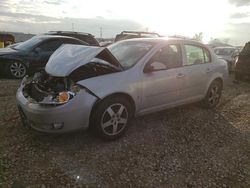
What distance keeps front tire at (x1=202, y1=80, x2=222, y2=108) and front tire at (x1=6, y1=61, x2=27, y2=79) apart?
5.91 m

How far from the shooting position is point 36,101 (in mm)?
4230

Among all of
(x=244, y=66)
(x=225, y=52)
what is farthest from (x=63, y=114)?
(x=225, y=52)

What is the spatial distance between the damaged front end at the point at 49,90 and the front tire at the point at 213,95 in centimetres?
336

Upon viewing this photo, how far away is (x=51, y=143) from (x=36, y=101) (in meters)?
0.70

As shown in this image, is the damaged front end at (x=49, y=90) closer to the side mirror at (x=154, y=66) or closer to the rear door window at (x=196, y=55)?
the side mirror at (x=154, y=66)

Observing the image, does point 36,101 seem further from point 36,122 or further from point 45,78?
point 45,78

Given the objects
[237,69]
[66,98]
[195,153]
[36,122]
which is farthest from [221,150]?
[237,69]

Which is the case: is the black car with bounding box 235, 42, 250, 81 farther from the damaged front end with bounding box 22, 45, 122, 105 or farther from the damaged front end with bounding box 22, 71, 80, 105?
the damaged front end with bounding box 22, 71, 80, 105

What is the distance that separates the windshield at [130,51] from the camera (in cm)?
499

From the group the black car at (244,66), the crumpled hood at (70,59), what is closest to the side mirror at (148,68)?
the crumpled hood at (70,59)

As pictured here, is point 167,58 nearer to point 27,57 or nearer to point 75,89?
point 75,89

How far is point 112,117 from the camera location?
4.48 metres

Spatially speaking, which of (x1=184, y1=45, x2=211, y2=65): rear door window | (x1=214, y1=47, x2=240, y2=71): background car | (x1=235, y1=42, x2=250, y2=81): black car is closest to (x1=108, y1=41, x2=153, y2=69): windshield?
(x1=184, y1=45, x2=211, y2=65): rear door window

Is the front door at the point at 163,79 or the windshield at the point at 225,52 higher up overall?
the front door at the point at 163,79
